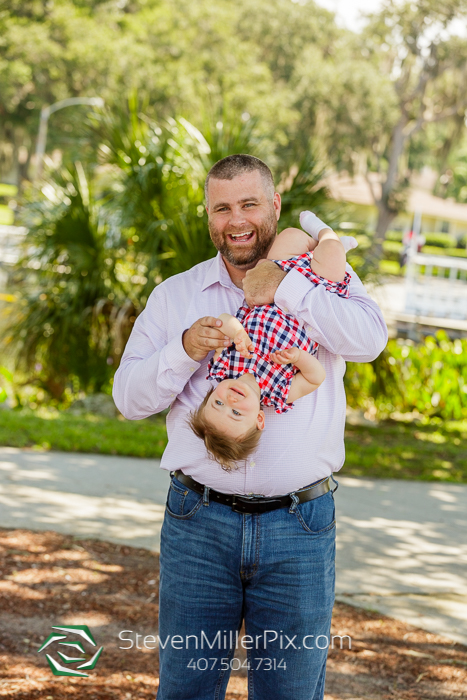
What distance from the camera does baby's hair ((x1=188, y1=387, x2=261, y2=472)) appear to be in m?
2.21

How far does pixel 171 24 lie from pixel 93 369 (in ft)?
87.3

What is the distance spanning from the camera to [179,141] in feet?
26.7

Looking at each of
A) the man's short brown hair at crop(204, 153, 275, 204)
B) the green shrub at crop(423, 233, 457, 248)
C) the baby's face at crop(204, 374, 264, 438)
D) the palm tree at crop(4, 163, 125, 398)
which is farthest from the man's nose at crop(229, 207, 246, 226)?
the green shrub at crop(423, 233, 457, 248)

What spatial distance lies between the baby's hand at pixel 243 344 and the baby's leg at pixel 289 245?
33 cm

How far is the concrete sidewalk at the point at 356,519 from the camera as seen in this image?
4328mm

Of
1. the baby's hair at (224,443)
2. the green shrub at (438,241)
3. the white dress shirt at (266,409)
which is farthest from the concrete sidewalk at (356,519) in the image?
the green shrub at (438,241)

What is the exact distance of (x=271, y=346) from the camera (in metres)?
2.31

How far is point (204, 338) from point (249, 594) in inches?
32.4

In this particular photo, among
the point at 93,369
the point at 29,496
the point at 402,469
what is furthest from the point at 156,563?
the point at 93,369

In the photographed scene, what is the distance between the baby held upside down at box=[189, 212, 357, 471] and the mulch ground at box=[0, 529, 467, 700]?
5.01ft

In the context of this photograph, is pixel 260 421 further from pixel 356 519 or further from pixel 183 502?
pixel 356 519

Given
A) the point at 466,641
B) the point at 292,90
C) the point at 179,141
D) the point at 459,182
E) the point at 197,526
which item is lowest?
the point at 466,641

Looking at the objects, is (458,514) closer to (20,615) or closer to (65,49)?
(20,615)

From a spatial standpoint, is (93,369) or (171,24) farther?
(171,24)
